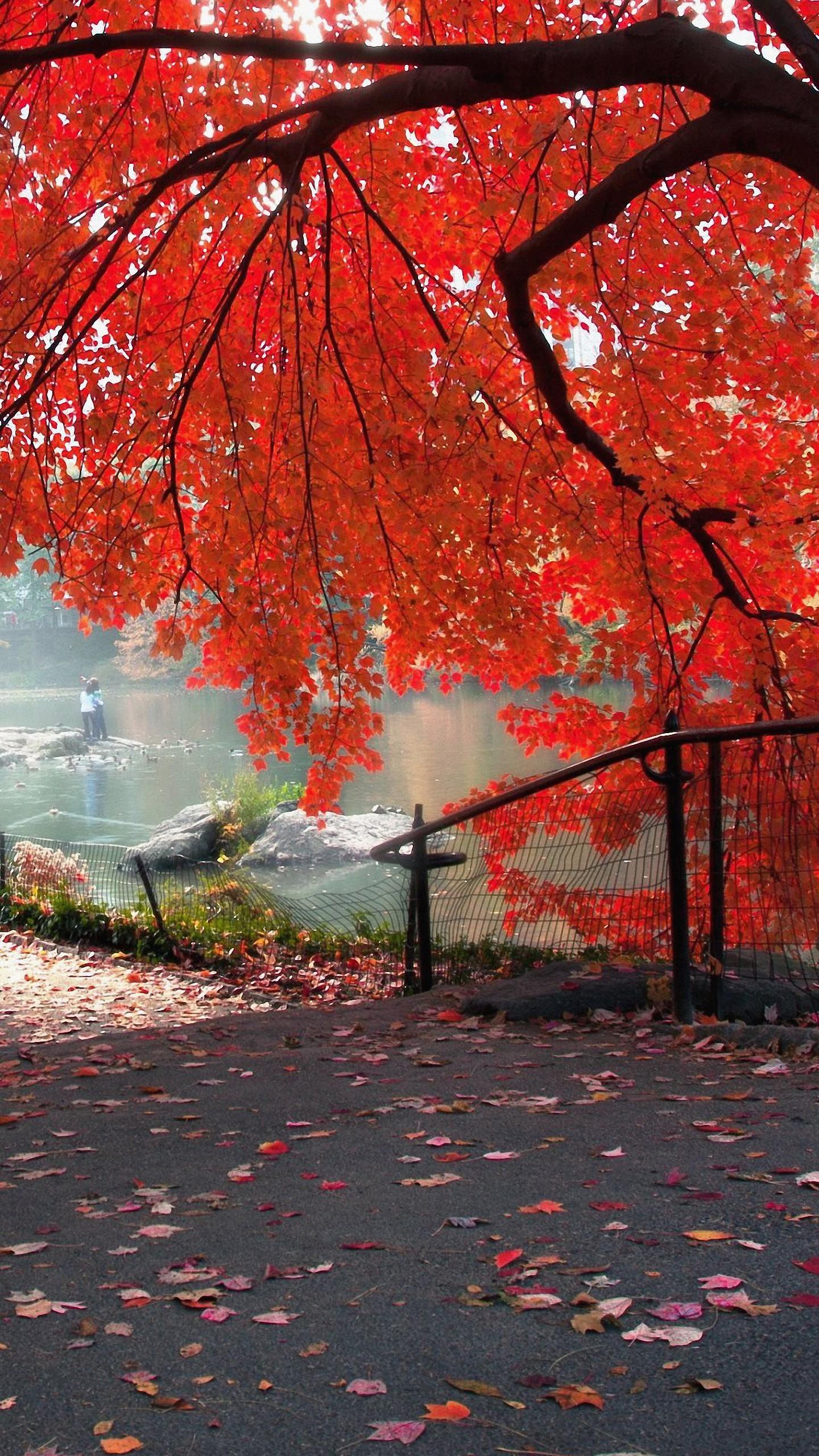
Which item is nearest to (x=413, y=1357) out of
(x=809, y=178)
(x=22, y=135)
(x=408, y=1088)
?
(x=408, y=1088)

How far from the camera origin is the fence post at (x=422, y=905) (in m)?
7.50

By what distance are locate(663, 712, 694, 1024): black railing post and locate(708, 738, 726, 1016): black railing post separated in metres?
0.12

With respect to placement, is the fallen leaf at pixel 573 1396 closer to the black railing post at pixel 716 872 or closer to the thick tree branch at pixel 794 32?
the black railing post at pixel 716 872

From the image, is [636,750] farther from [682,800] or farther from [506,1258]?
[506,1258]

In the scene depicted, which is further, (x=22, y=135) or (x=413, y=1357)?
(x=22, y=135)

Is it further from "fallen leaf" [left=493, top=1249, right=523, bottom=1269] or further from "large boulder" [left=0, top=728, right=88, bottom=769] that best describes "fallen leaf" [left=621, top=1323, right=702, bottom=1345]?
"large boulder" [left=0, top=728, right=88, bottom=769]

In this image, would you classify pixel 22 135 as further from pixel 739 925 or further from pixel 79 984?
pixel 79 984

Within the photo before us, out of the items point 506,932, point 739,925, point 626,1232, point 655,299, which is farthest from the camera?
point 655,299

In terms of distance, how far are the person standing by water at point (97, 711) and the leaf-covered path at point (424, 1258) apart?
108 feet

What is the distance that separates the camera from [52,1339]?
2.82 metres

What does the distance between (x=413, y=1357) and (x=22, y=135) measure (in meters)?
6.62

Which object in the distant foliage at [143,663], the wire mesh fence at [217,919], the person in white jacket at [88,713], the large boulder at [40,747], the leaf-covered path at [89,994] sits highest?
the distant foliage at [143,663]

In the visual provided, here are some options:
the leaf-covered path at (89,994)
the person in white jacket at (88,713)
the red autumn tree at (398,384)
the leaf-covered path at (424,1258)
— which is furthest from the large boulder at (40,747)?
the leaf-covered path at (424,1258)

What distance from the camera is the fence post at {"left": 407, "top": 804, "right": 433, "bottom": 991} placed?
7500 mm
